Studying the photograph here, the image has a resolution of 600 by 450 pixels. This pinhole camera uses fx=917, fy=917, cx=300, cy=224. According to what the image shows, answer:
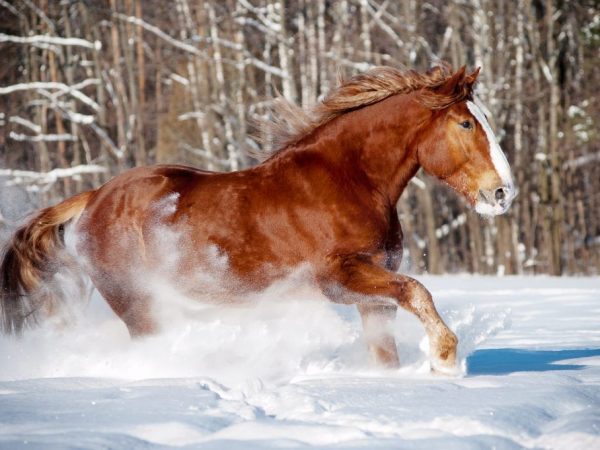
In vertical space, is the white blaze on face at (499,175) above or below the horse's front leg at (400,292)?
above

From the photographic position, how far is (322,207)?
524 cm

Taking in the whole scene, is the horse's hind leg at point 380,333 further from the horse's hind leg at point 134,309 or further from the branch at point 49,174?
the branch at point 49,174

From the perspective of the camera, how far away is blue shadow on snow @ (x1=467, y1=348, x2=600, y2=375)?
5.18m

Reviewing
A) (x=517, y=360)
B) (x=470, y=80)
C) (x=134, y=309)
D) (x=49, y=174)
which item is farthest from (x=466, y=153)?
(x=49, y=174)

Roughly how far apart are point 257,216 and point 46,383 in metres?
1.57

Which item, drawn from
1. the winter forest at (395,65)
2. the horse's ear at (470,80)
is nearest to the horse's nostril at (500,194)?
the horse's ear at (470,80)

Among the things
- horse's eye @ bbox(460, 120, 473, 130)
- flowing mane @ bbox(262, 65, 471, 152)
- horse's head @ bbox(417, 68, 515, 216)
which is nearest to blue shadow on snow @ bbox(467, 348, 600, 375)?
horse's head @ bbox(417, 68, 515, 216)

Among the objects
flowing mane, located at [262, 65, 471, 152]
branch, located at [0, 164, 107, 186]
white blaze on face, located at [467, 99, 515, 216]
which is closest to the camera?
white blaze on face, located at [467, 99, 515, 216]

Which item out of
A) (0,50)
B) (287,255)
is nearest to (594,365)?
(287,255)

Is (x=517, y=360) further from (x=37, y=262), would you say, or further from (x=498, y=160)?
(x=37, y=262)

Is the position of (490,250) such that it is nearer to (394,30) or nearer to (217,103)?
(394,30)

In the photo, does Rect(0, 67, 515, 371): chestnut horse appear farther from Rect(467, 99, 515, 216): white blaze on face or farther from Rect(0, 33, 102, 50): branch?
Rect(0, 33, 102, 50): branch

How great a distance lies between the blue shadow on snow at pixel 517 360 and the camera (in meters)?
5.18

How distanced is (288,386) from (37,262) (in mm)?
2546
